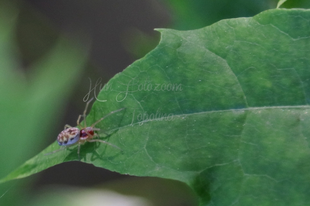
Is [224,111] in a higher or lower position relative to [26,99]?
higher

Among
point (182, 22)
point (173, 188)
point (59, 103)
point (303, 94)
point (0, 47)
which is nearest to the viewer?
point (303, 94)

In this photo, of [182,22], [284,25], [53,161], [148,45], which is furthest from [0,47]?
[284,25]

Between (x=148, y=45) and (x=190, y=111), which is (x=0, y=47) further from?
(x=190, y=111)

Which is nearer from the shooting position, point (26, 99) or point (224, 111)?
point (224, 111)

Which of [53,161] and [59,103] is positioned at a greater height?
[53,161]

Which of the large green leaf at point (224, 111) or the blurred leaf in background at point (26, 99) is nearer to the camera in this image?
the large green leaf at point (224, 111)
